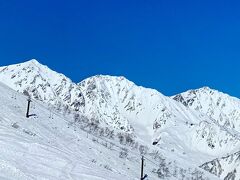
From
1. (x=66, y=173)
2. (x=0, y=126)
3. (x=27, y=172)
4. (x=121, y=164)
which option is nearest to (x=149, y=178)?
(x=121, y=164)

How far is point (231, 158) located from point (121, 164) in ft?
329

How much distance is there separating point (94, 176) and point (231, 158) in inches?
4714

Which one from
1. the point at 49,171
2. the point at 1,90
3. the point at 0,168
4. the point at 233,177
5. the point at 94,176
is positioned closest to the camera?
the point at 0,168

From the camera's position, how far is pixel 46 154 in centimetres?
2770

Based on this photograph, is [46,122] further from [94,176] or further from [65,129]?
[94,176]

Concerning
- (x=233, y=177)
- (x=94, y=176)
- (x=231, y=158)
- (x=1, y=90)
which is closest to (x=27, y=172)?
(x=94, y=176)

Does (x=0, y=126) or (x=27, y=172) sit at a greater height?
(x=0, y=126)

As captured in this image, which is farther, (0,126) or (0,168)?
(0,126)

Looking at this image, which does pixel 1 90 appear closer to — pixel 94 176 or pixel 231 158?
pixel 94 176

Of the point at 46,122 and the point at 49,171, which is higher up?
the point at 46,122

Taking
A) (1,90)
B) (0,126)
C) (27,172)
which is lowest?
(27,172)

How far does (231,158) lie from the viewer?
14275cm

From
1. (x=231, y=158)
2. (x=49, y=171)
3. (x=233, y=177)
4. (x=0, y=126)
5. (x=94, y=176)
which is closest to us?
(x=49, y=171)

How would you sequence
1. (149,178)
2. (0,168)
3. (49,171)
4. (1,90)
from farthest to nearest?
1. (1,90)
2. (149,178)
3. (49,171)
4. (0,168)
